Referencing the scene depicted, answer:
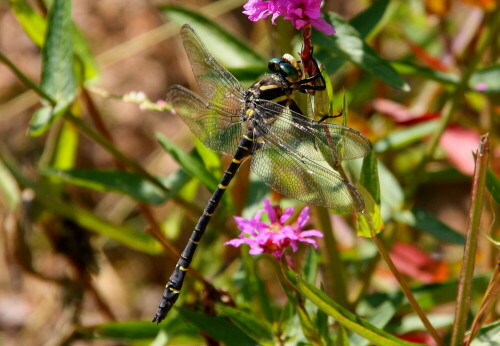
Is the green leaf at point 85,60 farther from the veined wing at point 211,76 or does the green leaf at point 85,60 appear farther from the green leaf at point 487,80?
the green leaf at point 487,80

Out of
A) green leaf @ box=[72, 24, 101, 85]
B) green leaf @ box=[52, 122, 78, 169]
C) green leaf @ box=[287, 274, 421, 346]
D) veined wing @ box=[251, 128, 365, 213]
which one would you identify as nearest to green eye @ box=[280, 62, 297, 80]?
veined wing @ box=[251, 128, 365, 213]

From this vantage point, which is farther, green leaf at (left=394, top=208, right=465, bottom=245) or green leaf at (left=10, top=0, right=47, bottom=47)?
green leaf at (left=10, top=0, right=47, bottom=47)

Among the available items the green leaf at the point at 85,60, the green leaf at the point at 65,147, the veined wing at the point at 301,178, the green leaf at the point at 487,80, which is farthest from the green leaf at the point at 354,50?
the green leaf at the point at 65,147

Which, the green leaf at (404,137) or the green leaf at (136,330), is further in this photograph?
the green leaf at (404,137)

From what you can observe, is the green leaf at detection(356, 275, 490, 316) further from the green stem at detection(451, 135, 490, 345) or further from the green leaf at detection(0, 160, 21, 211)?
the green leaf at detection(0, 160, 21, 211)

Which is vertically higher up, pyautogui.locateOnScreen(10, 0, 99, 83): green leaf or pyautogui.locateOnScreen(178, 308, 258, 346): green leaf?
pyautogui.locateOnScreen(10, 0, 99, 83): green leaf

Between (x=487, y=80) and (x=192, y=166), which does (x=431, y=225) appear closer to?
(x=487, y=80)

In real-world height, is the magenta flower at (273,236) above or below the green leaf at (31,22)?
below
